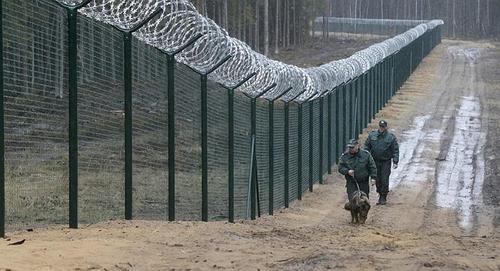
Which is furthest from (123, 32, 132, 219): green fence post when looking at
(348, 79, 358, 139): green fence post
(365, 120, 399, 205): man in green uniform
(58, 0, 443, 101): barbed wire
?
(348, 79, 358, 139): green fence post

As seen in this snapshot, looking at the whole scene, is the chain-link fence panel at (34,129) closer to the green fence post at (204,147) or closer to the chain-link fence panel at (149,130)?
the chain-link fence panel at (149,130)

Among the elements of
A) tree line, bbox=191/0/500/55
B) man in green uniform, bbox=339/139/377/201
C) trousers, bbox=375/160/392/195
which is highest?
tree line, bbox=191/0/500/55

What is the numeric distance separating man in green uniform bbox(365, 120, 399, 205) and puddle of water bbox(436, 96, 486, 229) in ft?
4.54

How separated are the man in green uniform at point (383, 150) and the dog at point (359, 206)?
2.42 m

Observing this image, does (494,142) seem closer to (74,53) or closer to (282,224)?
(282,224)

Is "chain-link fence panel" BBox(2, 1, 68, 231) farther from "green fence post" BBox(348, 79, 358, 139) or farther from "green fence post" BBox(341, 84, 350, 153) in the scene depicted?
"green fence post" BBox(348, 79, 358, 139)

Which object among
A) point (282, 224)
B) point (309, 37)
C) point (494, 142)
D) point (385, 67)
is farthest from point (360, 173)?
point (309, 37)

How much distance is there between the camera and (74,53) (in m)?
8.61

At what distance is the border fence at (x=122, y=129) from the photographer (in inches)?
411

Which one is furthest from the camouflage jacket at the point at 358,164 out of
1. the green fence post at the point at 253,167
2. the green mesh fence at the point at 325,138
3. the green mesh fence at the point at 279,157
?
the green mesh fence at the point at 325,138

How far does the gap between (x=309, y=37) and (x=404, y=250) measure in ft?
237

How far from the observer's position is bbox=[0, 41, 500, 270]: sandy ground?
25.5 feet

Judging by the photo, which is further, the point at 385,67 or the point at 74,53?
the point at 385,67

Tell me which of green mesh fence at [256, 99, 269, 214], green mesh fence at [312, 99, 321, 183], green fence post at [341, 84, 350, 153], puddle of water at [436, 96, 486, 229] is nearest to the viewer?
green mesh fence at [256, 99, 269, 214]
